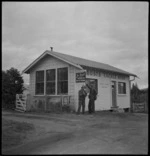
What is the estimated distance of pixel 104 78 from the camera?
17438 mm

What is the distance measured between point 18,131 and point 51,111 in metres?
7.22

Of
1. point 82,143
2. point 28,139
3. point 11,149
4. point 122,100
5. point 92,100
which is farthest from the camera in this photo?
point 122,100

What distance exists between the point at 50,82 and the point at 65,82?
5.02 ft

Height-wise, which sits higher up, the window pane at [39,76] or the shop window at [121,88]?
the window pane at [39,76]

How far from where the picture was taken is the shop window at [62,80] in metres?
15.5

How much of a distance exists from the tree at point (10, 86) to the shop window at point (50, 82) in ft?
11.0

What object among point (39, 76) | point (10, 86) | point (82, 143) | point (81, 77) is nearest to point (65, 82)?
point (81, 77)

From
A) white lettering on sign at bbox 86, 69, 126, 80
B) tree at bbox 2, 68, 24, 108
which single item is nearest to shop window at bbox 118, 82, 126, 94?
white lettering on sign at bbox 86, 69, 126, 80

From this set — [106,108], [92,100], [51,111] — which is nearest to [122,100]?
[106,108]

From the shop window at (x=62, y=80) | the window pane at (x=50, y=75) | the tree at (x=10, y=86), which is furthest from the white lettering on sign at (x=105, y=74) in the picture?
the tree at (x=10, y=86)

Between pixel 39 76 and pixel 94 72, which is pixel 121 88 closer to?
pixel 94 72

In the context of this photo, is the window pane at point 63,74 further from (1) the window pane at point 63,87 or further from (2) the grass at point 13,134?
(2) the grass at point 13,134

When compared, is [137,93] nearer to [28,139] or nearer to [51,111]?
[51,111]

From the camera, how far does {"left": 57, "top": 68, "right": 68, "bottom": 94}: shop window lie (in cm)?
1545
